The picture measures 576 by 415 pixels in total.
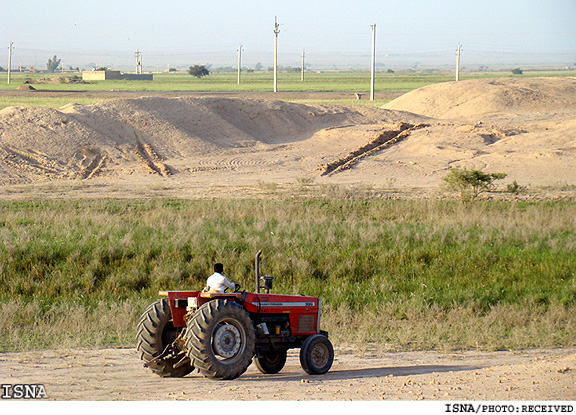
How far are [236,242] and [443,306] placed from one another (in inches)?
237

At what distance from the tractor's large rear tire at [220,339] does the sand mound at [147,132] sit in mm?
26664

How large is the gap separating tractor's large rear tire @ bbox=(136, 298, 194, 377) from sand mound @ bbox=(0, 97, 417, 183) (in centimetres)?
2599

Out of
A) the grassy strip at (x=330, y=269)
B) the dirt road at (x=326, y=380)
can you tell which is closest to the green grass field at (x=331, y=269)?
the grassy strip at (x=330, y=269)

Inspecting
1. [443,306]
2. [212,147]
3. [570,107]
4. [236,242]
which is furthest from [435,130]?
[443,306]

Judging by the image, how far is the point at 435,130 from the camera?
40.8 m

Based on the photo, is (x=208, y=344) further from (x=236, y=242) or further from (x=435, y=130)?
(x=435, y=130)

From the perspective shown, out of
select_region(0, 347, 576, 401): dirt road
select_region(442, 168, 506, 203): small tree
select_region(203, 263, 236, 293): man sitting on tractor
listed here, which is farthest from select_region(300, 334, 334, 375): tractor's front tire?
select_region(442, 168, 506, 203): small tree

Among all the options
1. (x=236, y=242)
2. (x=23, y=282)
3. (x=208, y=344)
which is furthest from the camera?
(x=236, y=242)

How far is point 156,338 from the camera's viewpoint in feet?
27.8

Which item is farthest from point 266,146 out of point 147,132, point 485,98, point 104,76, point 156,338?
point 104,76

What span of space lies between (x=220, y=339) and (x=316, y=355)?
1.56 metres

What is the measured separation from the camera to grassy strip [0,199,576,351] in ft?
39.8

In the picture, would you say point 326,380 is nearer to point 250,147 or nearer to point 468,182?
point 468,182

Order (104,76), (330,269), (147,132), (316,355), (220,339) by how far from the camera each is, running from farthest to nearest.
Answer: (104,76), (147,132), (330,269), (316,355), (220,339)
